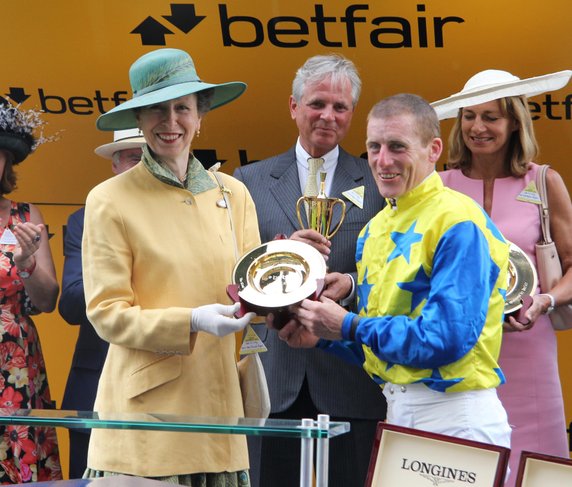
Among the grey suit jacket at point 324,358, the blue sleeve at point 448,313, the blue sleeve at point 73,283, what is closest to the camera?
the blue sleeve at point 448,313

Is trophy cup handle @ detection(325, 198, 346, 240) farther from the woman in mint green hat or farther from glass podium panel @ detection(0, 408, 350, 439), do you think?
glass podium panel @ detection(0, 408, 350, 439)

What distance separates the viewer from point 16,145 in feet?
17.3

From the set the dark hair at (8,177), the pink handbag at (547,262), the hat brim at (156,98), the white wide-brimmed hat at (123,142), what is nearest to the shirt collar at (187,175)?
the hat brim at (156,98)

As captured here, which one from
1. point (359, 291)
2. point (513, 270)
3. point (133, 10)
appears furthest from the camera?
point (133, 10)

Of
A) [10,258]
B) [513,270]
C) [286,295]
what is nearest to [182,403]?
[286,295]

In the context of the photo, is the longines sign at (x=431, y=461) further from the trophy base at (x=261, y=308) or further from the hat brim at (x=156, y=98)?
the hat brim at (x=156, y=98)

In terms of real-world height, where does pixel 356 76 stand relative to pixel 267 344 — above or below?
above

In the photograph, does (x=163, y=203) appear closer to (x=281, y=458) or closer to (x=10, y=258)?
(x=281, y=458)

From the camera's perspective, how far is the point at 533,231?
464 cm

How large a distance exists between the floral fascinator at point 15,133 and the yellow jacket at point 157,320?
1641 millimetres

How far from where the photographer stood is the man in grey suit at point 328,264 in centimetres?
446

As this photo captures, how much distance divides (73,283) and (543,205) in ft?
6.51

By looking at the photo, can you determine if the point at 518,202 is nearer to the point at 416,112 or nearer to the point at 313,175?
the point at 313,175

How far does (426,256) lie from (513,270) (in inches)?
36.6
